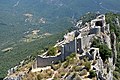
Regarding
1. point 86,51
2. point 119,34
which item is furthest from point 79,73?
point 119,34

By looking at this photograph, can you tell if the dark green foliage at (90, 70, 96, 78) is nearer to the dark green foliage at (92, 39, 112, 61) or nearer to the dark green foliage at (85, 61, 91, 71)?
the dark green foliage at (85, 61, 91, 71)

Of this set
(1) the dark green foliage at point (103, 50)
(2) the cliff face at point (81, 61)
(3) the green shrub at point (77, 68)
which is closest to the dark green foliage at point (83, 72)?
(2) the cliff face at point (81, 61)

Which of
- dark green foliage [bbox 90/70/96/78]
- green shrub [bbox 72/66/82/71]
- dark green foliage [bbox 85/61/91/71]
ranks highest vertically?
dark green foliage [bbox 85/61/91/71]

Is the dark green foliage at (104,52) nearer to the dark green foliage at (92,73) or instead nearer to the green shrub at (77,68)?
the green shrub at (77,68)

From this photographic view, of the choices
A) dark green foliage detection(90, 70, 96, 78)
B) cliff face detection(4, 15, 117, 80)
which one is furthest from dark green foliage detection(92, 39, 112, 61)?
dark green foliage detection(90, 70, 96, 78)

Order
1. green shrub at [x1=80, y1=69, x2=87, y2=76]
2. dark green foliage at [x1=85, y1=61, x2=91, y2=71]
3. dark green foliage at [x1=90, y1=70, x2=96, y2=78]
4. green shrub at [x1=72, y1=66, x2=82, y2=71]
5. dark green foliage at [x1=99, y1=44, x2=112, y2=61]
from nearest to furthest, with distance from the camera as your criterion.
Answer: dark green foliage at [x1=90, y1=70, x2=96, y2=78]
green shrub at [x1=80, y1=69, x2=87, y2=76]
dark green foliage at [x1=85, y1=61, x2=91, y2=71]
green shrub at [x1=72, y1=66, x2=82, y2=71]
dark green foliage at [x1=99, y1=44, x2=112, y2=61]

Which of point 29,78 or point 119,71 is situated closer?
point 29,78

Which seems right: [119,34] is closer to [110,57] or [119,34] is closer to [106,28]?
[106,28]

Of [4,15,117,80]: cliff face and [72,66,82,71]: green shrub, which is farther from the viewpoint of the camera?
[72,66,82,71]: green shrub
